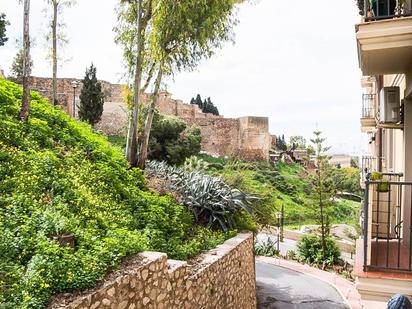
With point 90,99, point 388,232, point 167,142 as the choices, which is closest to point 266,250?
point 167,142

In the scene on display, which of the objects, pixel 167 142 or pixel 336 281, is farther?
pixel 167 142

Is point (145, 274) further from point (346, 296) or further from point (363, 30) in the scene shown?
point (346, 296)

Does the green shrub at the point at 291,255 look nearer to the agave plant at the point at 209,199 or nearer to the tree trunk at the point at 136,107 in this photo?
the agave plant at the point at 209,199

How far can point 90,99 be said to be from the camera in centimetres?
2289

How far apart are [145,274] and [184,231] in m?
3.17

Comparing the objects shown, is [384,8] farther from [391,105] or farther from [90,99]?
[90,99]

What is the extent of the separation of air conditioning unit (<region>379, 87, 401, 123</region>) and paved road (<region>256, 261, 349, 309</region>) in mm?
7674

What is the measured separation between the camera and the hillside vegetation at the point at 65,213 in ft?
12.3

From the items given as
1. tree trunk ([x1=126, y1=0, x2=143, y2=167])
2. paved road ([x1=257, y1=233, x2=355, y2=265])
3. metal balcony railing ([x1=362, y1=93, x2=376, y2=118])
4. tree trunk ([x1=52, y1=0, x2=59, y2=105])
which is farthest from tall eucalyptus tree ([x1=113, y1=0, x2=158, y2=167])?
paved road ([x1=257, y1=233, x2=355, y2=265])

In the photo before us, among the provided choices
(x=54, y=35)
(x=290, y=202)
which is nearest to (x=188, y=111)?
→ (x=290, y=202)

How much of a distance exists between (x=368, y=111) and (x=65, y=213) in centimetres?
1168

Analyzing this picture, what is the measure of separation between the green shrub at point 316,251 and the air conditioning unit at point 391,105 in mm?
13332

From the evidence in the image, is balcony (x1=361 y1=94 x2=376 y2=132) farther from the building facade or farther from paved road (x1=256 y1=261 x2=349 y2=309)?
the building facade

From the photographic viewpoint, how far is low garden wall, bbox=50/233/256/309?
4.02 meters
